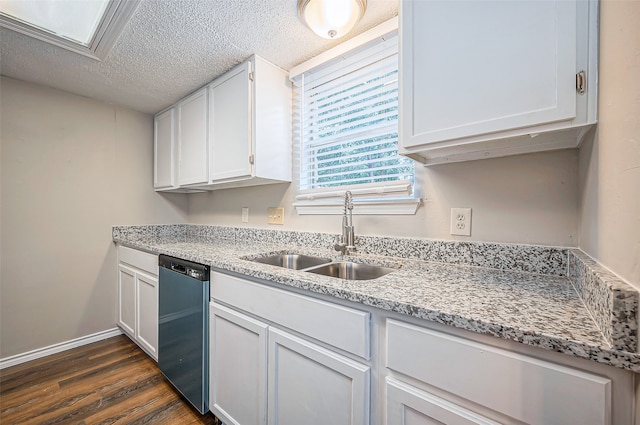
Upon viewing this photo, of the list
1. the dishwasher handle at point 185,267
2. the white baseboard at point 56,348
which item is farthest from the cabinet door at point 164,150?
→ the white baseboard at point 56,348

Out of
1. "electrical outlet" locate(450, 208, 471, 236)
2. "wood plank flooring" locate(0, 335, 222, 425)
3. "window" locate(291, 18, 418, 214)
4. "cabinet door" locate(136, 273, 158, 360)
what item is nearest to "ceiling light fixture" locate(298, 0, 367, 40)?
"window" locate(291, 18, 418, 214)

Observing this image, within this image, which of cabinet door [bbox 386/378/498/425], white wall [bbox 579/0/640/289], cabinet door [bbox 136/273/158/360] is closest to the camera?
white wall [bbox 579/0/640/289]

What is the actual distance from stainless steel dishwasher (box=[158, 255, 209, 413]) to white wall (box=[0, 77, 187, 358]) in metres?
1.12

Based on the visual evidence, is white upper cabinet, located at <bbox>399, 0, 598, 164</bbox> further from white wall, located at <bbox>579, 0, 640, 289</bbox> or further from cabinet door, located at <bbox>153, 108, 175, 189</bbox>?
cabinet door, located at <bbox>153, 108, 175, 189</bbox>

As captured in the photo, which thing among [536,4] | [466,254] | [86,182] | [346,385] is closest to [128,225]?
[86,182]

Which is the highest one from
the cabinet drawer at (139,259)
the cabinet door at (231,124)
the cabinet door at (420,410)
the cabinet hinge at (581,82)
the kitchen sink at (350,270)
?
the cabinet door at (231,124)

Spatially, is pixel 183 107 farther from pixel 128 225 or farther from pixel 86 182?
pixel 128 225

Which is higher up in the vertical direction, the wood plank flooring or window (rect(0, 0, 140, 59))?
window (rect(0, 0, 140, 59))

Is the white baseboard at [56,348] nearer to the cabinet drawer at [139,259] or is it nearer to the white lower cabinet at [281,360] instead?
the cabinet drawer at [139,259]

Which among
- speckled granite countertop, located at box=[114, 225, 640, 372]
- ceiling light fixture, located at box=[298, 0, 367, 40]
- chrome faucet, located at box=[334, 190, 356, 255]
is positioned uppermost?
ceiling light fixture, located at box=[298, 0, 367, 40]

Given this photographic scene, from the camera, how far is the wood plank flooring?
4.88 feet

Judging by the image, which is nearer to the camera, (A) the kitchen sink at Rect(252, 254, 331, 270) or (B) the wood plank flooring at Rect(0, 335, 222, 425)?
(B) the wood plank flooring at Rect(0, 335, 222, 425)

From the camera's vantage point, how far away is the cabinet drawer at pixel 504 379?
54cm

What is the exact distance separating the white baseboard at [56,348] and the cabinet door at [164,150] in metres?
1.40
